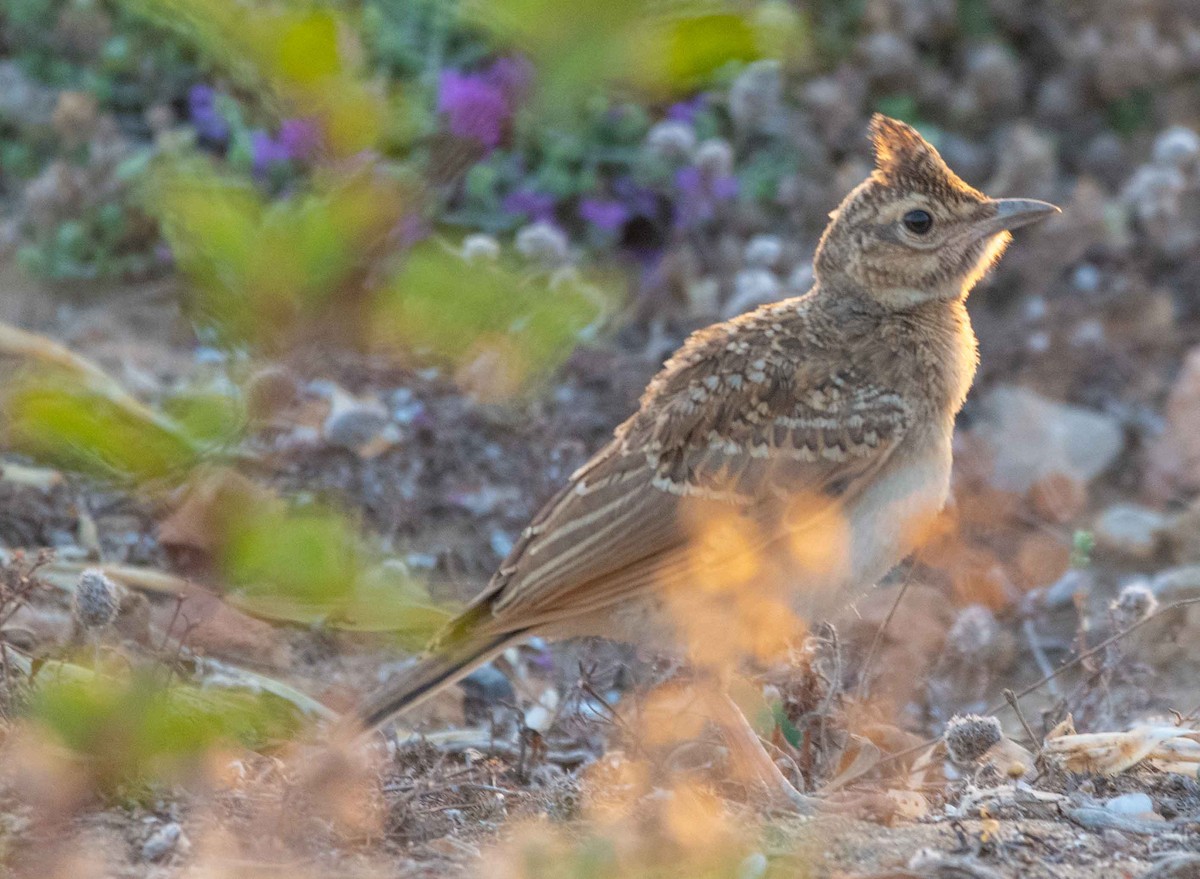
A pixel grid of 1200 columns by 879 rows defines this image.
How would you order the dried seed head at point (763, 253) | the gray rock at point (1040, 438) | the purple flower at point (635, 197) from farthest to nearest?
the purple flower at point (635, 197), the dried seed head at point (763, 253), the gray rock at point (1040, 438)

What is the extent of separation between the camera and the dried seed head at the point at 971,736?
13.0 ft

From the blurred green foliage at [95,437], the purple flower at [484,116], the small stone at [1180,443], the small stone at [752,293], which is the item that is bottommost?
the small stone at [1180,443]

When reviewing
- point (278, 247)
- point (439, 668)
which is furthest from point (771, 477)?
point (278, 247)

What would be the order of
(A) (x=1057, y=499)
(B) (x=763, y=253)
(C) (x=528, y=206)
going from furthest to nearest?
(C) (x=528, y=206) → (B) (x=763, y=253) → (A) (x=1057, y=499)

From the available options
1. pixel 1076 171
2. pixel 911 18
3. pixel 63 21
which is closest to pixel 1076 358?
pixel 1076 171

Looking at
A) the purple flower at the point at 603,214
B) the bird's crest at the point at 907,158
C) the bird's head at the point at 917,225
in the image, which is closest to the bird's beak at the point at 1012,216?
the bird's head at the point at 917,225

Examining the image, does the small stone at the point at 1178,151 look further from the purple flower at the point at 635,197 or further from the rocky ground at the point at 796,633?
the purple flower at the point at 635,197

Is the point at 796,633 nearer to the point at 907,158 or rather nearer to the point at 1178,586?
the point at 907,158

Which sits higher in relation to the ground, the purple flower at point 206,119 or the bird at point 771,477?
the purple flower at point 206,119

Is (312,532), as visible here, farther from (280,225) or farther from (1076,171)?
(1076,171)

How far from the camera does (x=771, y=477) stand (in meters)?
4.35

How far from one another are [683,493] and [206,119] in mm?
4262

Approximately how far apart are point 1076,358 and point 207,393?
604cm

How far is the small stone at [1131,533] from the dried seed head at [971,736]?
2.82 meters
